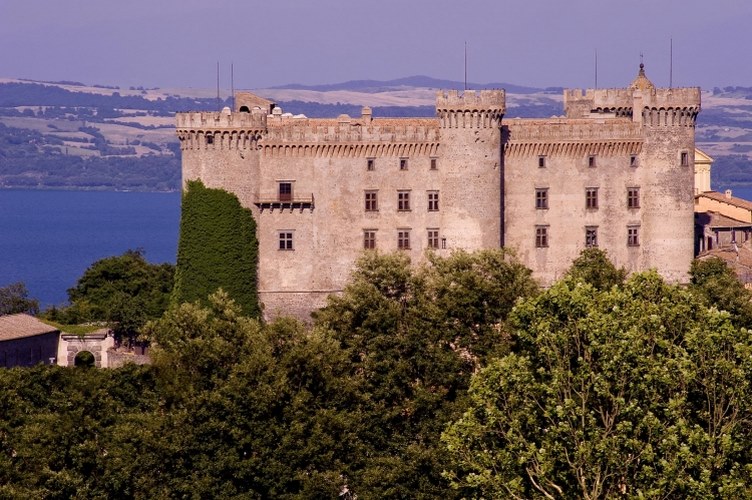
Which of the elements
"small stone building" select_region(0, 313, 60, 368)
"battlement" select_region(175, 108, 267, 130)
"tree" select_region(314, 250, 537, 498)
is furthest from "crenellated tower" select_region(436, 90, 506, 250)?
"small stone building" select_region(0, 313, 60, 368)

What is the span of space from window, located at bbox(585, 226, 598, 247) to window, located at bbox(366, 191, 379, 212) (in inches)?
369

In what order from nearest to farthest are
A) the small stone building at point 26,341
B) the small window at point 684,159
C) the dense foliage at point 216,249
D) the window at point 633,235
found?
the small stone building at point 26,341
the dense foliage at point 216,249
the small window at point 684,159
the window at point 633,235

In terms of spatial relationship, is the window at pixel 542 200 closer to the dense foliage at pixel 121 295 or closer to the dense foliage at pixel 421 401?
the dense foliage at pixel 421 401

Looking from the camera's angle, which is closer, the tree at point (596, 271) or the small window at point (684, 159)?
the tree at point (596, 271)

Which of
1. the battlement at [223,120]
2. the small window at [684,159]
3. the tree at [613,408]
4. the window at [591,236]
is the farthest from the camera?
the small window at [684,159]

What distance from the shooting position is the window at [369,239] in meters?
82.0

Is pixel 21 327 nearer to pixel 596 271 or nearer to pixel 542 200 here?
pixel 542 200

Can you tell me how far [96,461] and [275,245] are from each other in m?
25.2

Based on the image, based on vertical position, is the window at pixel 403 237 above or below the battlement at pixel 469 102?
below

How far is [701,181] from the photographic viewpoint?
11431cm

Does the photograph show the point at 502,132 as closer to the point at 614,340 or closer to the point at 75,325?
the point at 75,325

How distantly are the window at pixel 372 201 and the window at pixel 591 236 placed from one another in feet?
30.8

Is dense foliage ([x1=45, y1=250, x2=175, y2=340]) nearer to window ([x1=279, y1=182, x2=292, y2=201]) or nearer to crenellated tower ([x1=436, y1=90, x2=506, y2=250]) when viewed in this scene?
window ([x1=279, y1=182, x2=292, y2=201])

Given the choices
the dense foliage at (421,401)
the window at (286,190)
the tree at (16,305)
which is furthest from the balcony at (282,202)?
the tree at (16,305)
